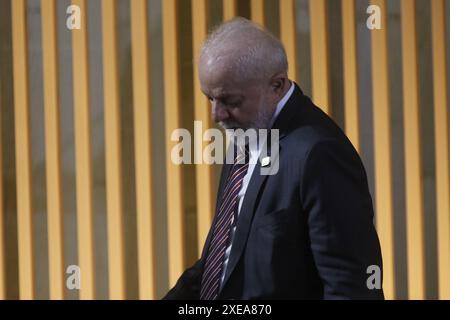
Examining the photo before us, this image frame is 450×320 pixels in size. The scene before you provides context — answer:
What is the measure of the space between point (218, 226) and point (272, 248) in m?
0.19

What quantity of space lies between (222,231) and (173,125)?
111 centimetres

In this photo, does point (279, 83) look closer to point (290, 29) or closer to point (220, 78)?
point (220, 78)

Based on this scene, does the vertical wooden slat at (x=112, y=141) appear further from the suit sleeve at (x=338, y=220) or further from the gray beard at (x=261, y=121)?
the suit sleeve at (x=338, y=220)

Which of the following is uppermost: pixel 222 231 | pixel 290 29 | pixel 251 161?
pixel 290 29

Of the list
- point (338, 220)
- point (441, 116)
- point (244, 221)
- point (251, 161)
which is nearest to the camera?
point (338, 220)

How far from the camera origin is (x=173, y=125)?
9.21ft

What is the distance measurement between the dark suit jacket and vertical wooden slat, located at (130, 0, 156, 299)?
1.18m

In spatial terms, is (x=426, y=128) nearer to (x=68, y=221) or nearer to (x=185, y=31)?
(x=185, y=31)

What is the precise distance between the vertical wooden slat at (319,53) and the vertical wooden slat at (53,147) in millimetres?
738

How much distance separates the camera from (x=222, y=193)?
183cm

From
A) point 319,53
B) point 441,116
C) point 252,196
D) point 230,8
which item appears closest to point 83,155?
point 230,8

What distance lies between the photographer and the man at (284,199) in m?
1.54

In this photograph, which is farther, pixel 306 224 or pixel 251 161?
pixel 251 161

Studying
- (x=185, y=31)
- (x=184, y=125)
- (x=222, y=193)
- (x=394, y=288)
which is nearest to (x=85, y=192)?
(x=184, y=125)
